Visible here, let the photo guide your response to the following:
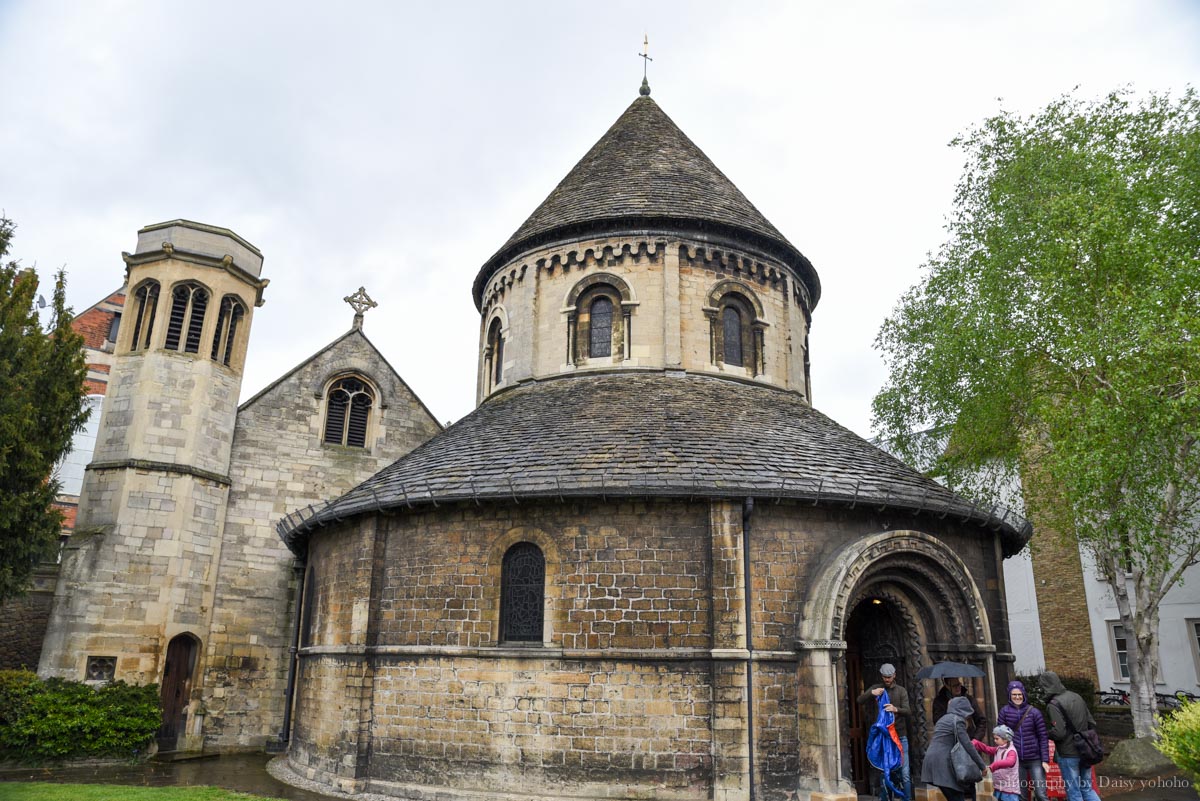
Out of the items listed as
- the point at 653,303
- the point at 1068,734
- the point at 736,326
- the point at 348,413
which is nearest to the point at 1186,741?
the point at 1068,734

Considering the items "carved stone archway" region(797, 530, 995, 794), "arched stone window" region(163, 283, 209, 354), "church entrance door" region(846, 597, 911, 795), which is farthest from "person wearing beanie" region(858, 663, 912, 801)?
"arched stone window" region(163, 283, 209, 354)

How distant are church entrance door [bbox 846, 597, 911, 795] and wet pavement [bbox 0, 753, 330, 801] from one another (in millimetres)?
8420

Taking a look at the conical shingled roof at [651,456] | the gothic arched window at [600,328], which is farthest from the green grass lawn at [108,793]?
the gothic arched window at [600,328]

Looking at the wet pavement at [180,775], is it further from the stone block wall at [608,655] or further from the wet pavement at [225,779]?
the stone block wall at [608,655]

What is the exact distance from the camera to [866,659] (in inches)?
548

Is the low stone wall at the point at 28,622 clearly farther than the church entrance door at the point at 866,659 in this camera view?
Yes

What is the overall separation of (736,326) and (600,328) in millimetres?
3022

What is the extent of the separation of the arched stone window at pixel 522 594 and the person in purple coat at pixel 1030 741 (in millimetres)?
6382

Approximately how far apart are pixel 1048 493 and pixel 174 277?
19801 millimetres

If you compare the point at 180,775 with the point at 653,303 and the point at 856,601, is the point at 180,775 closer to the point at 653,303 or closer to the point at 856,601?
the point at 856,601

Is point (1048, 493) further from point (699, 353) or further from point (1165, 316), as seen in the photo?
point (699, 353)

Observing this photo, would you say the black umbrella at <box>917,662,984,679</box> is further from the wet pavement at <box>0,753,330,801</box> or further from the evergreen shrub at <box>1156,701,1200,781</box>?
the wet pavement at <box>0,753,330,801</box>

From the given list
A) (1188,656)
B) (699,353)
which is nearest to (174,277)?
(699,353)

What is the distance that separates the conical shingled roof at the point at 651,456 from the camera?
12.2 meters
